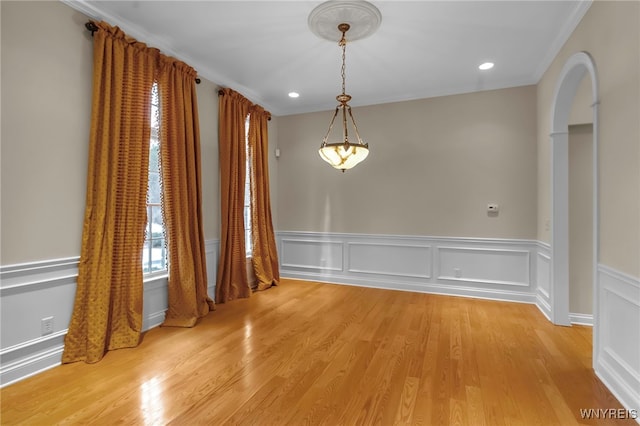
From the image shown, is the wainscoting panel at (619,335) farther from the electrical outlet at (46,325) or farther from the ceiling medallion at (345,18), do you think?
the electrical outlet at (46,325)

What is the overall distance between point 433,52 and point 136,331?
4.08m

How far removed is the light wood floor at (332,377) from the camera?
182cm

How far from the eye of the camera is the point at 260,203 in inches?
187

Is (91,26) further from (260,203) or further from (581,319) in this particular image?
(581,319)

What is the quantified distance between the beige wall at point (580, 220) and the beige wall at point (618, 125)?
1.16 m

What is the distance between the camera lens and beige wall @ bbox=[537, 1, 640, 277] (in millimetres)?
1859

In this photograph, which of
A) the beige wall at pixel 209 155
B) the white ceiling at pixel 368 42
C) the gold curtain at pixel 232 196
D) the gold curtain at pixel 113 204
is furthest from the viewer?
the gold curtain at pixel 232 196

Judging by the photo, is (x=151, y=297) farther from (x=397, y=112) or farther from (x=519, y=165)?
(x=519, y=165)

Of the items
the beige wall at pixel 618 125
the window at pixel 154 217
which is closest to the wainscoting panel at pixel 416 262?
the beige wall at pixel 618 125

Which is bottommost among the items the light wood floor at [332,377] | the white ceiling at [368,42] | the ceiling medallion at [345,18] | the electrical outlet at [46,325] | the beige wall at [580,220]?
the light wood floor at [332,377]

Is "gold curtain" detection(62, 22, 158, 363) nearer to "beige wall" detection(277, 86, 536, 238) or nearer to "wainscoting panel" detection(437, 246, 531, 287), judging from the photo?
"beige wall" detection(277, 86, 536, 238)

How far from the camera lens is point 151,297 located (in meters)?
3.17

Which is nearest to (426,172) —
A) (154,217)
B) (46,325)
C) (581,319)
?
(581,319)

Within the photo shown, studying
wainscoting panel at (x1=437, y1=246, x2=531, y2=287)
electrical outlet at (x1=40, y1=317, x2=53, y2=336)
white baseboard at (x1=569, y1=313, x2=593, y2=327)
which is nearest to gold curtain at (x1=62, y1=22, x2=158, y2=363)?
electrical outlet at (x1=40, y1=317, x2=53, y2=336)
